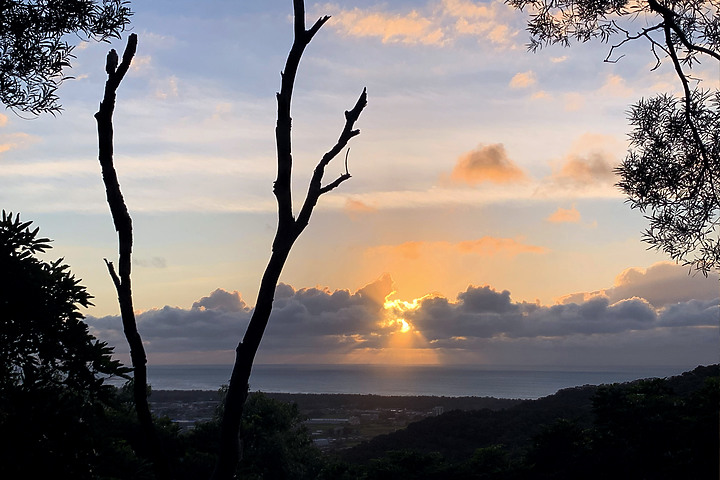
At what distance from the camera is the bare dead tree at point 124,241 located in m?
3.76

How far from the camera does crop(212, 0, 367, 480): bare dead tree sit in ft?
13.1

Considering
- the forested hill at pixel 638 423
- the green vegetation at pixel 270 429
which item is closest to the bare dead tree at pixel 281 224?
the green vegetation at pixel 270 429

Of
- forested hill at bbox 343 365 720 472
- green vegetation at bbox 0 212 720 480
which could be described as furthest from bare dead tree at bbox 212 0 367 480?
forested hill at bbox 343 365 720 472

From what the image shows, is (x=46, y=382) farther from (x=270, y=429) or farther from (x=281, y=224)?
(x=270, y=429)

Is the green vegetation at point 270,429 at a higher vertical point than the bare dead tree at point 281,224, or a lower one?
lower

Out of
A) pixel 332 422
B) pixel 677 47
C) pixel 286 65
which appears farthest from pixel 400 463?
pixel 332 422

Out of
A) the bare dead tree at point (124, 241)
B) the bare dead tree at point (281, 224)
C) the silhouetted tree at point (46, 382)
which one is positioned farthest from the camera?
the silhouetted tree at point (46, 382)

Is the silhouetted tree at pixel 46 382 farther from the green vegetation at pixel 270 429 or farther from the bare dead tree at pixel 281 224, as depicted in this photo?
the bare dead tree at pixel 281 224

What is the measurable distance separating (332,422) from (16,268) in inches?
2733

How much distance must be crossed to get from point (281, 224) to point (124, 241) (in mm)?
1014

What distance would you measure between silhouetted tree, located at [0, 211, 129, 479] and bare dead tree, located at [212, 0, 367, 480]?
3891 mm

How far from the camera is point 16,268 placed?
8.70 metres

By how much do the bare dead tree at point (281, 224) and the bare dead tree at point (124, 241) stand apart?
437 millimetres

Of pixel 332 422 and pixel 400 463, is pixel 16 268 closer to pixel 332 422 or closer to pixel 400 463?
pixel 400 463
